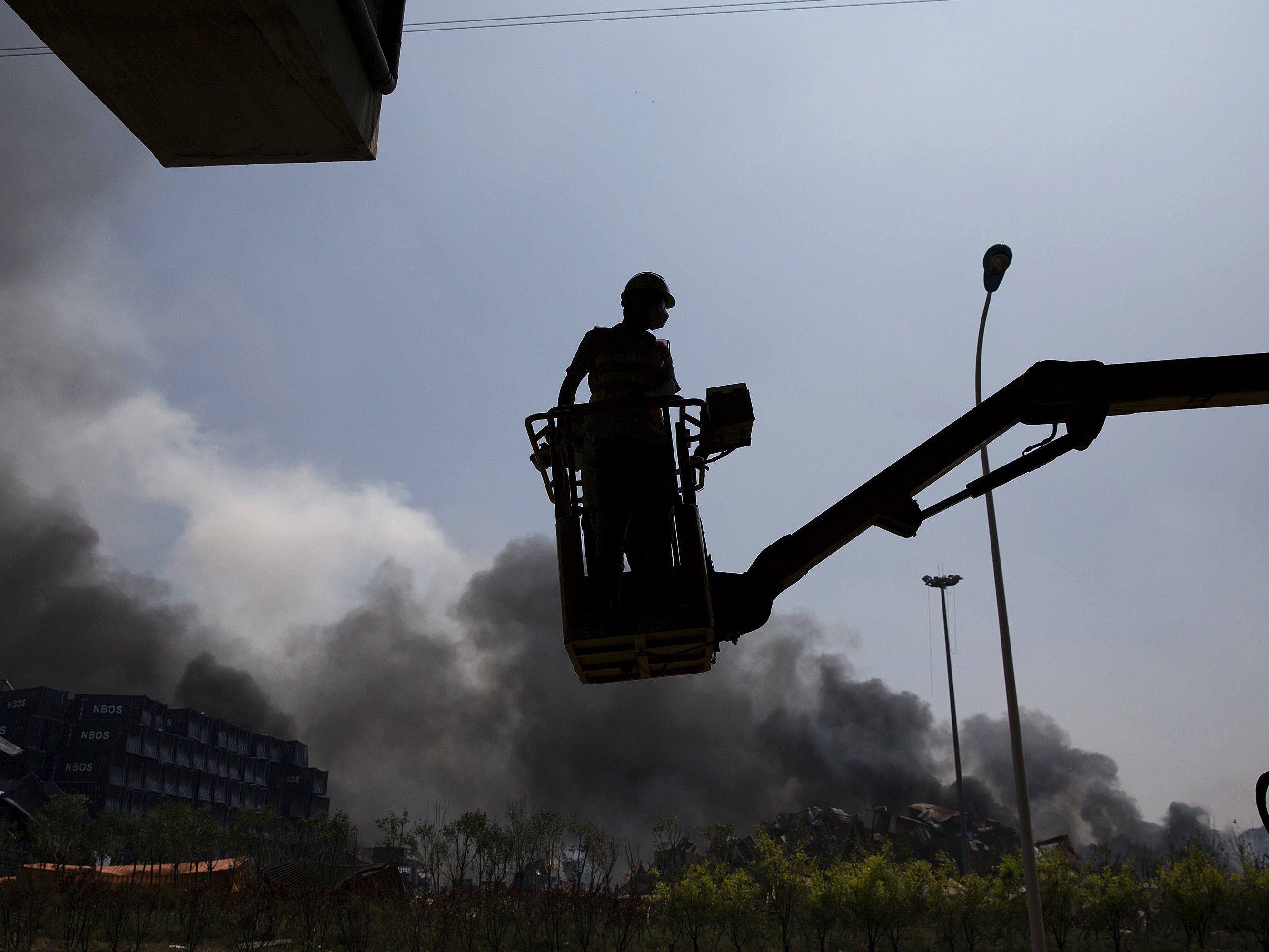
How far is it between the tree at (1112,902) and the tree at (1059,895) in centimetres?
24

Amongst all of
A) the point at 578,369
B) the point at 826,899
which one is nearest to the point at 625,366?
the point at 578,369

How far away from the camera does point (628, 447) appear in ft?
16.6

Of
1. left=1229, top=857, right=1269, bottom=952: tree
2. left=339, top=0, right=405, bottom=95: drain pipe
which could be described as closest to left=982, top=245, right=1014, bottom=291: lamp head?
left=339, top=0, right=405, bottom=95: drain pipe

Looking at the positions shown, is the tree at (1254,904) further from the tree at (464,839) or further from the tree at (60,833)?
the tree at (60,833)

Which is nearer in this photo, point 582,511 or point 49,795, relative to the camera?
point 582,511

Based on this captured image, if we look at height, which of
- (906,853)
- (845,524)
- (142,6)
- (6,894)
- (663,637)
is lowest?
(906,853)

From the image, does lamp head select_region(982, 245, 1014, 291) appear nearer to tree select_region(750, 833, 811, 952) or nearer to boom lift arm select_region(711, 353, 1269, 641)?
boom lift arm select_region(711, 353, 1269, 641)

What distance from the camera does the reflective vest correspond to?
5.18 m

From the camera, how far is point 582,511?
4934 mm

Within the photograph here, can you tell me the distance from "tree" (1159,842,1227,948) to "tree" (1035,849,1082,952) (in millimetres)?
2060

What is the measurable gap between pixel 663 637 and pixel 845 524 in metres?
1.32

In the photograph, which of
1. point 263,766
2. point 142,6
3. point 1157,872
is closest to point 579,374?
point 142,6

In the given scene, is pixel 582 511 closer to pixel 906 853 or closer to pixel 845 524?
pixel 845 524

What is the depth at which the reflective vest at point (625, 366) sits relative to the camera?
5.18m
